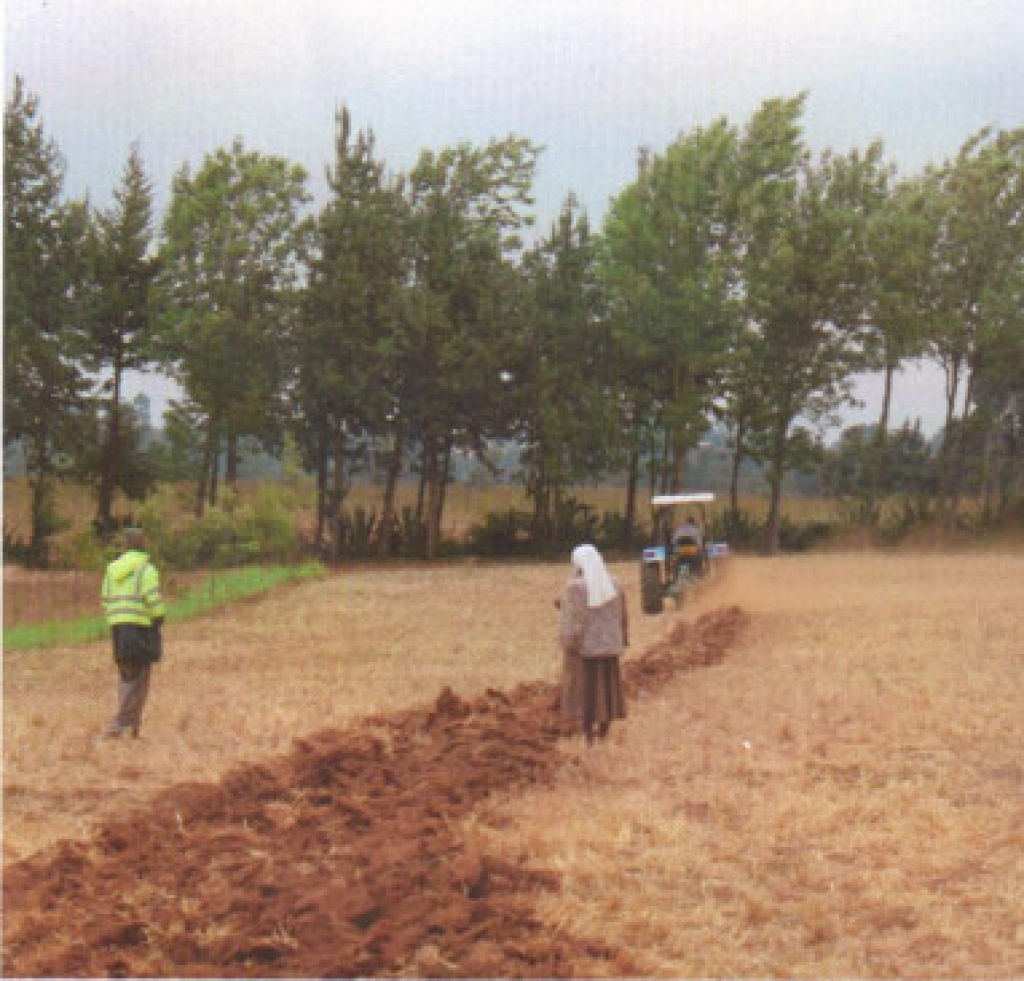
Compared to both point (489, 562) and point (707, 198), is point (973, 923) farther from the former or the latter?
point (707, 198)

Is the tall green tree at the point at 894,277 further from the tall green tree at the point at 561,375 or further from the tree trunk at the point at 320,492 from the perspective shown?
the tree trunk at the point at 320,492

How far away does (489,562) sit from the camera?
46250mm

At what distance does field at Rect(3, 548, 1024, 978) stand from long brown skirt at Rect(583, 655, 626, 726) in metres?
0.36

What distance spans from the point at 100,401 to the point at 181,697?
30630mm

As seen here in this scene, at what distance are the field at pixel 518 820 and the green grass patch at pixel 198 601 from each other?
9.39 feet

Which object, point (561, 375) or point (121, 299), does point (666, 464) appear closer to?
point (561, 375)

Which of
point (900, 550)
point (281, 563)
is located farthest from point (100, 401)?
point (900, 550)

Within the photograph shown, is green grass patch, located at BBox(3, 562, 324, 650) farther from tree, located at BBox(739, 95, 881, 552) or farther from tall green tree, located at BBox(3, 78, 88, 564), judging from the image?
tree, located at BBox(739, 95, 881, 552)

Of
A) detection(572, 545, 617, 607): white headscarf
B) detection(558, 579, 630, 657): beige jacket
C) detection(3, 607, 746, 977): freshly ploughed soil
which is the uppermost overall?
detection(572, 545, 617, 607): white headscarf

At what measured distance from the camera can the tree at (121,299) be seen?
4772cm

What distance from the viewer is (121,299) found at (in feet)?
159

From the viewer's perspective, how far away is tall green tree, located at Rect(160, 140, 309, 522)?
46.1 meters

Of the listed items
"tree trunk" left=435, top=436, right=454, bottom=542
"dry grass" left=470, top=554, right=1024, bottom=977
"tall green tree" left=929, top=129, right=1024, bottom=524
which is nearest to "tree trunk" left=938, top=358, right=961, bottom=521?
"tall green tree" left=929, top=129, right=1024, bottom=524

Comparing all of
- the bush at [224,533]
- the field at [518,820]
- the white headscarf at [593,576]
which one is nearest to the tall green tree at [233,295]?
the bush at [224,533]
